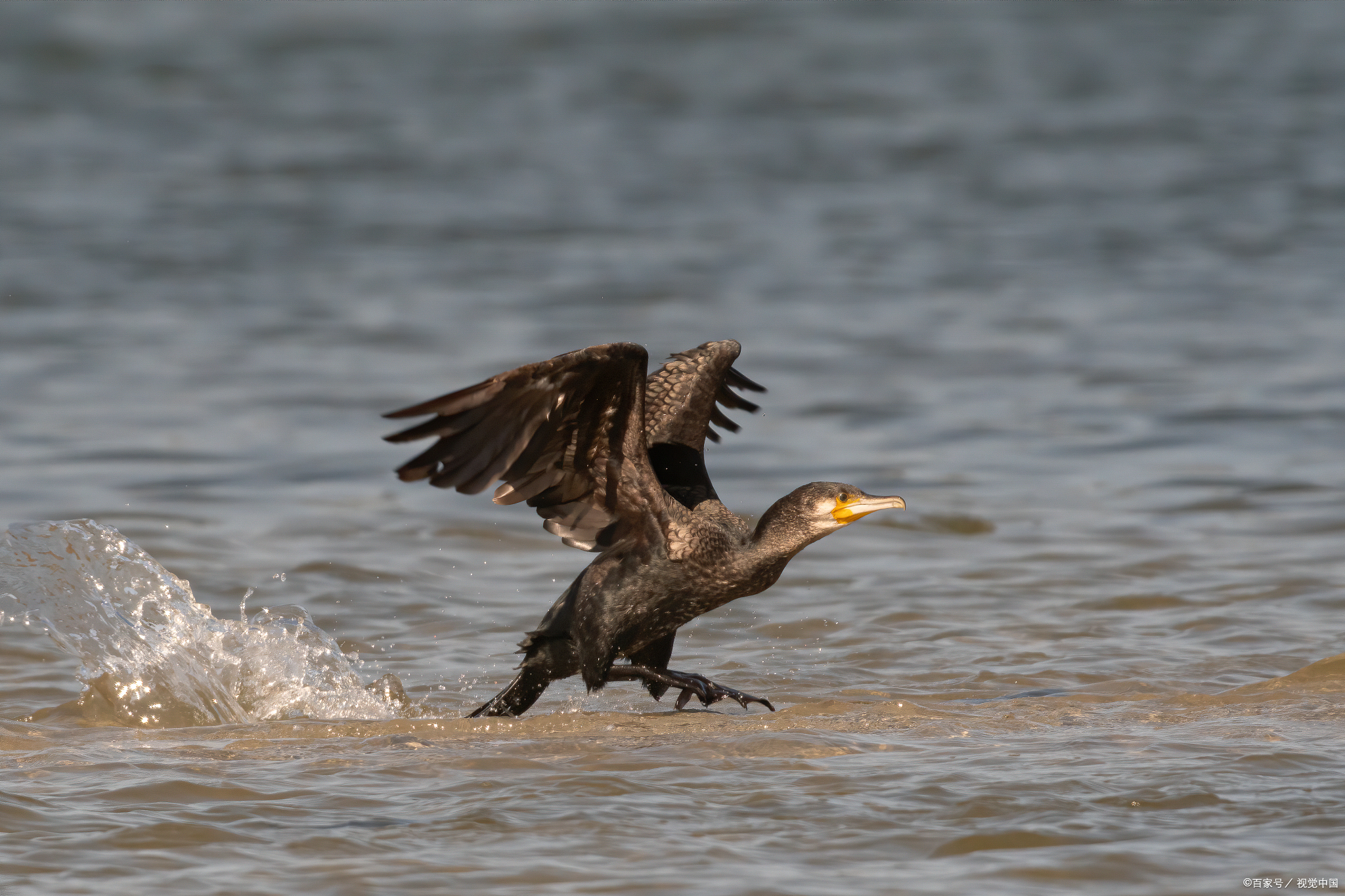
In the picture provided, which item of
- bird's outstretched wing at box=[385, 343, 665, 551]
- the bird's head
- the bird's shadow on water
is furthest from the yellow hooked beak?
the bird's shadow on water

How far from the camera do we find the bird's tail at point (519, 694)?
594 centimetres

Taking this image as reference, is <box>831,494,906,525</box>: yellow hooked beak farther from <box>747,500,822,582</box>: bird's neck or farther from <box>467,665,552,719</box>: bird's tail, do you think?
<box>467,665,552,719</box>: bird's tail

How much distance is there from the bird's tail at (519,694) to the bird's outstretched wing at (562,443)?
0.50 meters

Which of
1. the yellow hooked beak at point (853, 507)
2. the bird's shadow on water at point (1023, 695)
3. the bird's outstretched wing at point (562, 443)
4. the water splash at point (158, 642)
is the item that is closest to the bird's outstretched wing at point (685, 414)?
the bird's outstretched wing at point (562, 443)

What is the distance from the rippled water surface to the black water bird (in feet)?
0.93

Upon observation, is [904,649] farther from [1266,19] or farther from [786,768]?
[1266,19]

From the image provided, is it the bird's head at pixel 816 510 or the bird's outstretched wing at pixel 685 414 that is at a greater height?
the bird's outstretched wing at pixel 685 414

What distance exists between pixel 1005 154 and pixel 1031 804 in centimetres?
1888

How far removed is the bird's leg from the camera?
580 centimetres

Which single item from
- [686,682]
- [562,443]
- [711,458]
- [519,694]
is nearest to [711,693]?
[686,682]

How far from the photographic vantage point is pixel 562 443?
568 centimetres

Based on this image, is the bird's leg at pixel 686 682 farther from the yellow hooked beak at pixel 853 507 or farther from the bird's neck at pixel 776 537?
the yellow hooked beak at pixel 853 507

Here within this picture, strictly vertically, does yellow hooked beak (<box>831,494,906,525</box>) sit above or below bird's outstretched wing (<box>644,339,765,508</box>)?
below

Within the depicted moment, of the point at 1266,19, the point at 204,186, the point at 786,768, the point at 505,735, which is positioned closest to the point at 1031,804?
the point at 786,768
